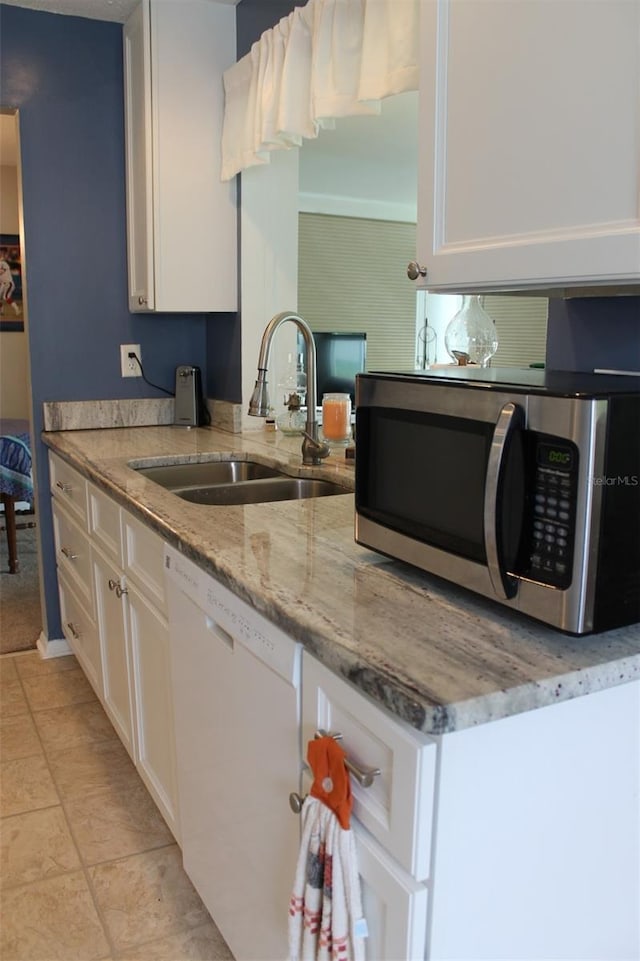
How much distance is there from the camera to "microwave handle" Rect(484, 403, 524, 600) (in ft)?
3.19

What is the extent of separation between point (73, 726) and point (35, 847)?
2.05ft

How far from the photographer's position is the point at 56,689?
2867mm

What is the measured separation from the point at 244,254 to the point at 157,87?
1.94 ft

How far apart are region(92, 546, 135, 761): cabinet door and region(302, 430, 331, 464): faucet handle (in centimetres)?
60

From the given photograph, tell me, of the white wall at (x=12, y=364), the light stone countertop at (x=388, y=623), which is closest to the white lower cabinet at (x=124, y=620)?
the light stone countertop at (x=388, y=623)

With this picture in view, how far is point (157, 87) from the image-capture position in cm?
261

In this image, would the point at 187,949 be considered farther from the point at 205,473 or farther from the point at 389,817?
the point at 205,473

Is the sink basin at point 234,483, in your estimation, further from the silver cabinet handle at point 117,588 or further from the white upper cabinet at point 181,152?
the white upper cabinet at point 181,152

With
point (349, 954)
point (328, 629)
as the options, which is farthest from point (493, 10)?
point (349, 954)

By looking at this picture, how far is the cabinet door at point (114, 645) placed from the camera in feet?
7.00

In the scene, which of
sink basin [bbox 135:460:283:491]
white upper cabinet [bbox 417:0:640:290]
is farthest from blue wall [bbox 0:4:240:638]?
white upper cabinet [bbox 417:0:640:290]

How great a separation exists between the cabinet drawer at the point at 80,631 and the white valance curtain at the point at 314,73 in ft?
5.04

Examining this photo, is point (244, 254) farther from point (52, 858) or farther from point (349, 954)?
point (349, 954)

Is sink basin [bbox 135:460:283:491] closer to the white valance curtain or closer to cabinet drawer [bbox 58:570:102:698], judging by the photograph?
cabinet drawer [bbox 58:570:102:698]
